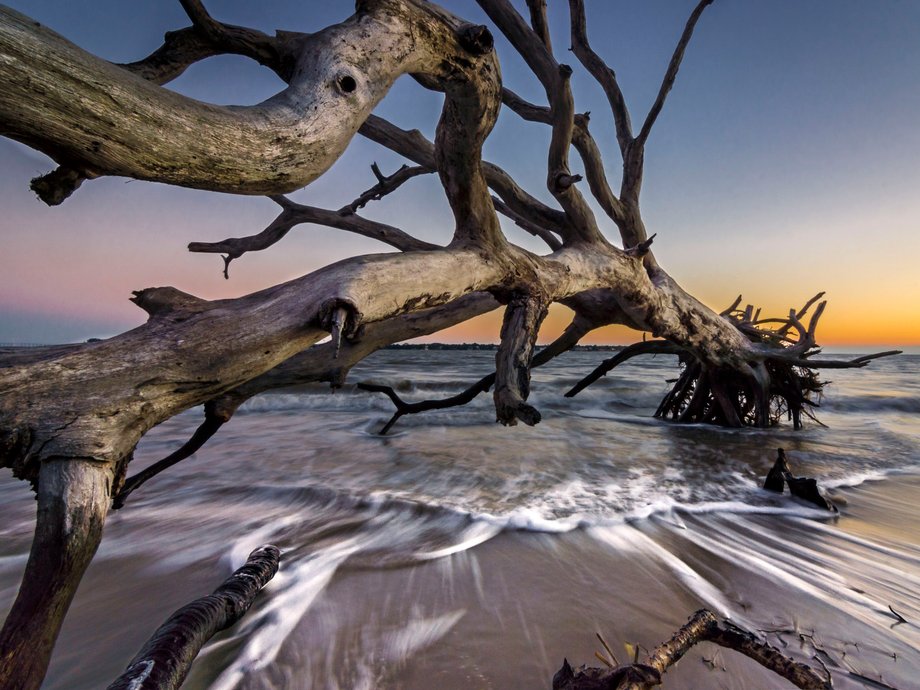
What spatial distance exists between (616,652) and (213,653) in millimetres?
1576

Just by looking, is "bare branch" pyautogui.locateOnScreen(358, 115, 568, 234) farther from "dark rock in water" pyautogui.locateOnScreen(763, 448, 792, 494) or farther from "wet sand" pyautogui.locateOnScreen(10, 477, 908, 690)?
"wet sand" pyautogui.locateOnScreen(10, 477, 908, 690)

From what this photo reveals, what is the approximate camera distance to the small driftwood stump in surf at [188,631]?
3.79 feet

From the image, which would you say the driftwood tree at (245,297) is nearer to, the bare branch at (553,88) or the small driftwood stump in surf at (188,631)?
the bare branch at (553,88)

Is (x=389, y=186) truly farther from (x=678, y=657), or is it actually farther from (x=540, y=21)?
(x=678, y=657)

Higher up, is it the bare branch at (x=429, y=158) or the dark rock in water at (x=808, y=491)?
the bare branch at (x=429, y=158)

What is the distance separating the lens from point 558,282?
3.32m

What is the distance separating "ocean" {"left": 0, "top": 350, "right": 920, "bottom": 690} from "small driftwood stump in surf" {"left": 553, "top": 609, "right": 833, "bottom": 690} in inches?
10.7

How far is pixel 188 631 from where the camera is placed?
1.44 meters

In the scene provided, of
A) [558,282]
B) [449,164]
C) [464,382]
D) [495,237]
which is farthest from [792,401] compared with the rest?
[464,382]

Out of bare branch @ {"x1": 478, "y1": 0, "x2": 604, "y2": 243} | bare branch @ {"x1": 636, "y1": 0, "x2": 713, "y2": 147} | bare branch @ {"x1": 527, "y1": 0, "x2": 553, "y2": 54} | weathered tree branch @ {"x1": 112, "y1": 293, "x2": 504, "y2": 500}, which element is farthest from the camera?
bare branch @ {"x1": 636, "y1": 0, "x2": 713, "y2": 147}

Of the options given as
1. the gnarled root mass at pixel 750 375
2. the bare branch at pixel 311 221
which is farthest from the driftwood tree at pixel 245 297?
the gnarled root mass at pixel 750 375

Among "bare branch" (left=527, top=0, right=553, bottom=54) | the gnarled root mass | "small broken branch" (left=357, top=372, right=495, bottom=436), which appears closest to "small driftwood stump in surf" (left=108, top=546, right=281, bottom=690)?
"small broken branch" (left=357, top=372, right=495, bottom=436)

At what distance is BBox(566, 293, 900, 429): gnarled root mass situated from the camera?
236 inches

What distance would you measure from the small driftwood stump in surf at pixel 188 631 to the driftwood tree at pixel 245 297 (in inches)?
9.6
